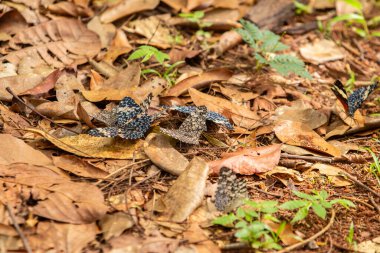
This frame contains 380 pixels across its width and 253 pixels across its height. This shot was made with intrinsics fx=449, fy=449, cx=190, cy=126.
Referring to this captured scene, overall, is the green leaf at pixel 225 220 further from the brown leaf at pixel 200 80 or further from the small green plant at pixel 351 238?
the brown leaf at pixel 200 80

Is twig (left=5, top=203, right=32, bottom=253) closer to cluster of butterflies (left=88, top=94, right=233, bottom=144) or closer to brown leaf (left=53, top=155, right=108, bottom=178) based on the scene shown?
brown leaf (left=53, top=155, right=108, bottom=178)

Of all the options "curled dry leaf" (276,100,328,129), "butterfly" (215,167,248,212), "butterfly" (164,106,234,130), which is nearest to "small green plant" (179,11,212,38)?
"curled dry leaf" (276,100,328,129)

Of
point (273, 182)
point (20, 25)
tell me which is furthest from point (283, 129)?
point (20, 25)

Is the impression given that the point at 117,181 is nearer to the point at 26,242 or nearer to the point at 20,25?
the point at 26,242

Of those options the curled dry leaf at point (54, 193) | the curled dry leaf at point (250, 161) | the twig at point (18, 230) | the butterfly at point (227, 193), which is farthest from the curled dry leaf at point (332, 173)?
the twig at point (18, 230)

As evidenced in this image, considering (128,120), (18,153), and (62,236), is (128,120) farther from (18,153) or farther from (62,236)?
(62,236)

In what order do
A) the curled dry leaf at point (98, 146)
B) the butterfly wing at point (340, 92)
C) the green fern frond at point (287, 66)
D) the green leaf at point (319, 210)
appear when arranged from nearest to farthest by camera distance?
the green leaf at point (319, 210)
the curled dry leaf at point (98, 146)
the butterfly wing at point (340, 92)
the green fern frond at point (287, 66)

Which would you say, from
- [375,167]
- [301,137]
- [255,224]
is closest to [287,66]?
[301,137]

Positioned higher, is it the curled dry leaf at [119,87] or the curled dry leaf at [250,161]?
the curled dry leaf at [119,87]
